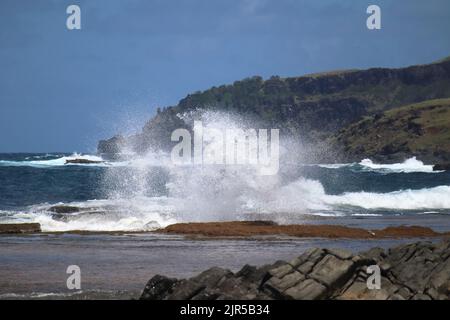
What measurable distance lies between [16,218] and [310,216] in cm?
1394

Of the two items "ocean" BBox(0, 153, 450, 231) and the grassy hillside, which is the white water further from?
the grassy hillside

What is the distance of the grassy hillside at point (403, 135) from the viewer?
520ft

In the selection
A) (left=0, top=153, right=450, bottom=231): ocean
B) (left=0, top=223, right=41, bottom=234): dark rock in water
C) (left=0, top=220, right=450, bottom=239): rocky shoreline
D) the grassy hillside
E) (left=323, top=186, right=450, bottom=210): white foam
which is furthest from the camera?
the grassy hillside

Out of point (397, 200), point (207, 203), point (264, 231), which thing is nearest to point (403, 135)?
point (397, 200)

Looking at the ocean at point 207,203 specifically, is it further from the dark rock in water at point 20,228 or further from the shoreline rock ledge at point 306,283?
the shoreline rock ledge at point 306,283

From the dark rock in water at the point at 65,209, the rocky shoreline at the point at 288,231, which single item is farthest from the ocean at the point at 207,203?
the rocky shoreline at the point at 288,231

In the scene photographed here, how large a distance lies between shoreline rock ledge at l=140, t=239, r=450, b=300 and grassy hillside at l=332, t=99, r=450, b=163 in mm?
141996

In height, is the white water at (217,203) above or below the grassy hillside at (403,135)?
below

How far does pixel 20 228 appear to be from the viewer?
3123cm

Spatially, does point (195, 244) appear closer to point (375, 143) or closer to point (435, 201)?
point (435, 201)

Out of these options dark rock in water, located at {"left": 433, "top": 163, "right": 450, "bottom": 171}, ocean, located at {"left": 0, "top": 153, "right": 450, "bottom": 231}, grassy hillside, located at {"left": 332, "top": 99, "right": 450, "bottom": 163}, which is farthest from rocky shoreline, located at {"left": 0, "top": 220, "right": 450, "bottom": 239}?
grassy hillside, located at {"left": 332, "top": 99, "right": 450, "bottom": 163}

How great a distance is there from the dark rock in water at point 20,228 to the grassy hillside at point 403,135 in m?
130

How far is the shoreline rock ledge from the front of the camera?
1439 cm

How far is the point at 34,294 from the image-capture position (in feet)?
55.6
